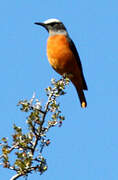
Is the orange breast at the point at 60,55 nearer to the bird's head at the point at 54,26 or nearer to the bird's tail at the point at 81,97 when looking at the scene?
the bird's head at the point at 54,26

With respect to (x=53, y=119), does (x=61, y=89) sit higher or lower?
higher

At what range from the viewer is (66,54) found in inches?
321

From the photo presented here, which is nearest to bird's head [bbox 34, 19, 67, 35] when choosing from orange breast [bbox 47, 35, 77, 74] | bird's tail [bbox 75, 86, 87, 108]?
orange breast [bbox 47, 35, 77, 74]

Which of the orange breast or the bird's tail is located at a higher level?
the orange breast

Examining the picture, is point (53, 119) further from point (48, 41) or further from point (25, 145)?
point (48, 41)

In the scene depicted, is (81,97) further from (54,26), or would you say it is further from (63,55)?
(54,26)

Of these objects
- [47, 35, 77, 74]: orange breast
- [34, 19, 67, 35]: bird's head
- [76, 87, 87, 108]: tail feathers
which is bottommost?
[76, 87, 87, 108]: tail feathers

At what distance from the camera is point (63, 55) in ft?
26.6

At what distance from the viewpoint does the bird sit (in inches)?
318

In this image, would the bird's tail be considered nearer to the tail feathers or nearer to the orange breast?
the tail feathers

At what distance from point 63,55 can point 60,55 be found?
8 centimetres

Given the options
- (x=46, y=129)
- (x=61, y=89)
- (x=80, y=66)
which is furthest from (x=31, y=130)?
(x=80, y=66)

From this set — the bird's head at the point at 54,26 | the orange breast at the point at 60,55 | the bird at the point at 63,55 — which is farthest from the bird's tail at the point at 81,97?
the bird's head at the point at 54,26

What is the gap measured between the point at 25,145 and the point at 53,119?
0.52m
